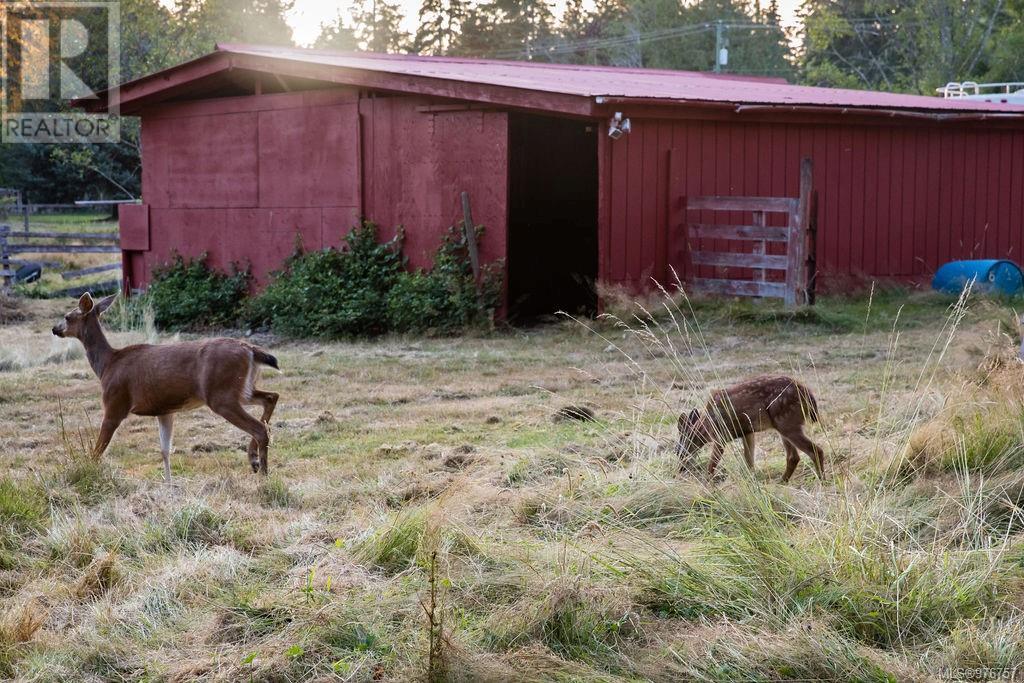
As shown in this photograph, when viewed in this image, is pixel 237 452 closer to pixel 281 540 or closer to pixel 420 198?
pixel 281 540

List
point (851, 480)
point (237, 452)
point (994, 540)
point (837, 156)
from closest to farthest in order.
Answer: point (994, 540) < point (851, 480) < point (237, 452) < point (837, 156)

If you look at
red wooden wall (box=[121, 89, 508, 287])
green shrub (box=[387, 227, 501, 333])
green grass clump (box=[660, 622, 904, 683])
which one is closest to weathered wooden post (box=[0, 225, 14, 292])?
red wooden wall (box=[121, 89, 508, 287])

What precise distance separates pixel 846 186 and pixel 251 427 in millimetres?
11842

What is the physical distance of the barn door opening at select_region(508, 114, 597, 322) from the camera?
18.6m

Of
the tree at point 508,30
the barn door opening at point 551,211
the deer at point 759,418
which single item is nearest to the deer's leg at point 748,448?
the deer at point 759,418

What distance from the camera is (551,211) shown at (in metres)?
19.3

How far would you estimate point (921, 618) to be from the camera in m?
4.63

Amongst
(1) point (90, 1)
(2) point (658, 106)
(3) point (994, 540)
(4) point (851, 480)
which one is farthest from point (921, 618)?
(1) point (90, 1)

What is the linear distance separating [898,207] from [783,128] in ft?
7.98

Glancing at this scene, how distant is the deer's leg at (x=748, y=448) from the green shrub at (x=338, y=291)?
931 centimetres

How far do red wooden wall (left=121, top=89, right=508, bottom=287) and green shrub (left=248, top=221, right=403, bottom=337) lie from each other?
1.21ft

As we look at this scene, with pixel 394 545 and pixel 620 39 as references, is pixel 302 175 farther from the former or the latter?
pixel 620 39

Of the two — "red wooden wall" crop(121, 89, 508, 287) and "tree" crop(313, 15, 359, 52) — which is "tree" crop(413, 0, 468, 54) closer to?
"tree" crop(313, 15, 359, 52)

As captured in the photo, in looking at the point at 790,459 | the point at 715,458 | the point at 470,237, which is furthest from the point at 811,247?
the point at 715,458
